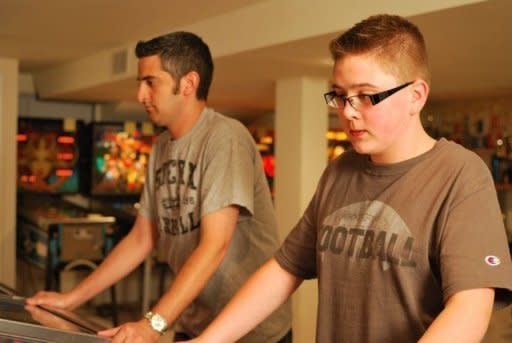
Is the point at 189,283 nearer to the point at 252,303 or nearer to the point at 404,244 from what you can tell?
the point at 252,303

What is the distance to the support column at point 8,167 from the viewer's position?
20.6 feet

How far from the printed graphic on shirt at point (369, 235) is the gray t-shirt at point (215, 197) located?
0.57m

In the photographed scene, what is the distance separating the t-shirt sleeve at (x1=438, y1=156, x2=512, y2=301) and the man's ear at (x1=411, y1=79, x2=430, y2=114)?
0.15 m

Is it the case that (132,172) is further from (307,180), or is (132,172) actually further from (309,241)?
(309,241)

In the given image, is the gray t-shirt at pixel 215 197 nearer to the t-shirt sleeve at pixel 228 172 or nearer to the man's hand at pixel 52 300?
the t-shirt sleeve at pixel 228 172

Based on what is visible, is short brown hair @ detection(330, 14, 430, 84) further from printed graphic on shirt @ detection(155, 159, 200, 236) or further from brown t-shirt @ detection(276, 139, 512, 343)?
printed graphic on shirt @ detection(155, 159, 200, 236)

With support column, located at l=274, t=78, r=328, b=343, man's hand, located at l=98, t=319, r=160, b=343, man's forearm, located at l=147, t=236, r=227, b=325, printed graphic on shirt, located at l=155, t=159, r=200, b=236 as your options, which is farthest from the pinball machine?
support column, located at l=274, t=78, r=328, b=343

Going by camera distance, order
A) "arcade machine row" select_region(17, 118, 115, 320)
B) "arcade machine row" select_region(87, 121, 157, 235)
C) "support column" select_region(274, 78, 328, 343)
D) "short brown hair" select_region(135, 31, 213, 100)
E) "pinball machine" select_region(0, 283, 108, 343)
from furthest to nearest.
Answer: "arcade machine row" select_region(87, 121, 157, 235) < "arcade machine row" select_region(17, 118, 115, 320) < "support column" select_region(274, 78, 328, 343) < "short brown hair" select_region(135, 31, 213, 100) < "pinball machine" select_region(0, 283, 108, 343)

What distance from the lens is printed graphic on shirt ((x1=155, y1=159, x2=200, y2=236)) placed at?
205cm

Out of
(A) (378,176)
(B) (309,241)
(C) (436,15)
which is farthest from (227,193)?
(C) (436,15)

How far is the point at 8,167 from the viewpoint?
6.37 meters

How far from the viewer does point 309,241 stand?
156cm

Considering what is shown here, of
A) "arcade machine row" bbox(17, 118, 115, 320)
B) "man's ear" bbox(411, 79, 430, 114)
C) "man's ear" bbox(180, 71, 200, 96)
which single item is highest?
"man's ear" bbox(180, 71, 200, 96)

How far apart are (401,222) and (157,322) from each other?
2.21 feet
